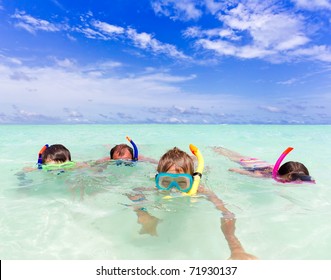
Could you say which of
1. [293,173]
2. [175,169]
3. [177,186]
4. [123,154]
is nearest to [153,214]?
→ [177,186]

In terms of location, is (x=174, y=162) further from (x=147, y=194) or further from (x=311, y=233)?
(x=311, y=233)

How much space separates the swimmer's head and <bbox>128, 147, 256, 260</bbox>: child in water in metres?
1.71

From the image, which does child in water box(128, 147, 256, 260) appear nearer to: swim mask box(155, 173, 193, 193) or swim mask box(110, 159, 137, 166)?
swim mask box(155, 173, 193, 193)

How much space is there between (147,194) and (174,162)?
68cm

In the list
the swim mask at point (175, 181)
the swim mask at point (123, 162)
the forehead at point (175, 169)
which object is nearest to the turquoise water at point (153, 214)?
the swim mask at point (175, 181)

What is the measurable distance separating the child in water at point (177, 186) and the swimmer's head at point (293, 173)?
1715mm

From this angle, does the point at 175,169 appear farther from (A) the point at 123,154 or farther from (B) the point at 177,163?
(A) the point at 123,154

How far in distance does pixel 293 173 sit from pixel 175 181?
248 cm

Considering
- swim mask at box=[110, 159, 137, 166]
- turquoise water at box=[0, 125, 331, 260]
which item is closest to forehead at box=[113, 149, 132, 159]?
swim mask at box=[110, 159, 137, 166]

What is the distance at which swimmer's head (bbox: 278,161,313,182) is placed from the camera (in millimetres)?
4980

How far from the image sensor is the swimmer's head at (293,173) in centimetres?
498

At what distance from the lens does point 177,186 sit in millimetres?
3621

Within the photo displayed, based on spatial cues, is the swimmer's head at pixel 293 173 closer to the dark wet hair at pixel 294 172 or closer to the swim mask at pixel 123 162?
the dark wet hair at pixel 294 172
